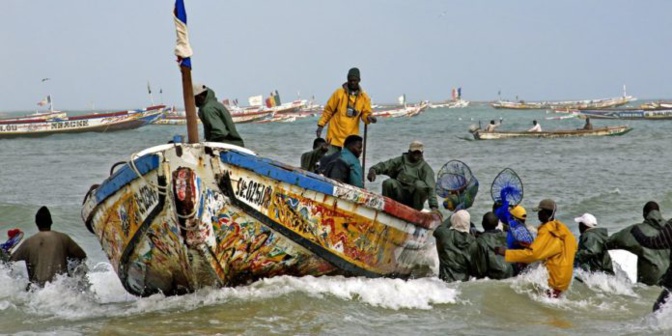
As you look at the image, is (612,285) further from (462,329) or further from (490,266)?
(462,329)

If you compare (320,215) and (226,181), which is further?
(320,215)

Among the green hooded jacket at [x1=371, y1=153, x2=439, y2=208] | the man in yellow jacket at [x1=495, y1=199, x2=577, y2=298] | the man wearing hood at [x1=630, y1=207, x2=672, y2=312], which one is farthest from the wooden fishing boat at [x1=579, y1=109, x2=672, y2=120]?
the man wearing hood at [x1=630, y1=207, x2=672, y2=312]

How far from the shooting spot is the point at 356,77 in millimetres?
10211

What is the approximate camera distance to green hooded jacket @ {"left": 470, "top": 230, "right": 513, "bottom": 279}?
31.1 ft

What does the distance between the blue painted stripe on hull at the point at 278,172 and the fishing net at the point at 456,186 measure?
3450 mm

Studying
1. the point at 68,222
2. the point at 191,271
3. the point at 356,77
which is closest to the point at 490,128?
the point at 68,222

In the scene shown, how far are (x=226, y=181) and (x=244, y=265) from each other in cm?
97

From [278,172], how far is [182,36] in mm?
1455

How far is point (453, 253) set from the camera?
953 cm

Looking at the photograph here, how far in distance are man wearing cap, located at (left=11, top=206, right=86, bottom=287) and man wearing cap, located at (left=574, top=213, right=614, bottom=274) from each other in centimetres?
528

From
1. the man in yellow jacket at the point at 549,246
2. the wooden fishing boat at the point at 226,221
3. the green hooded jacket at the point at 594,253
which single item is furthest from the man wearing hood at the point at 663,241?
the wooden fishing boat at the point at 226,221

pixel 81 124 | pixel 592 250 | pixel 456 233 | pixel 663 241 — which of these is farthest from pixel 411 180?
pixel 81 124

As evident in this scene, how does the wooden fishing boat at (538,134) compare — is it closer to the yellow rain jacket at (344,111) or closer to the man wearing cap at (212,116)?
the yellow rain jacket at (344,111)

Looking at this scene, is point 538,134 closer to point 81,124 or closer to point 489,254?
point 81,124
